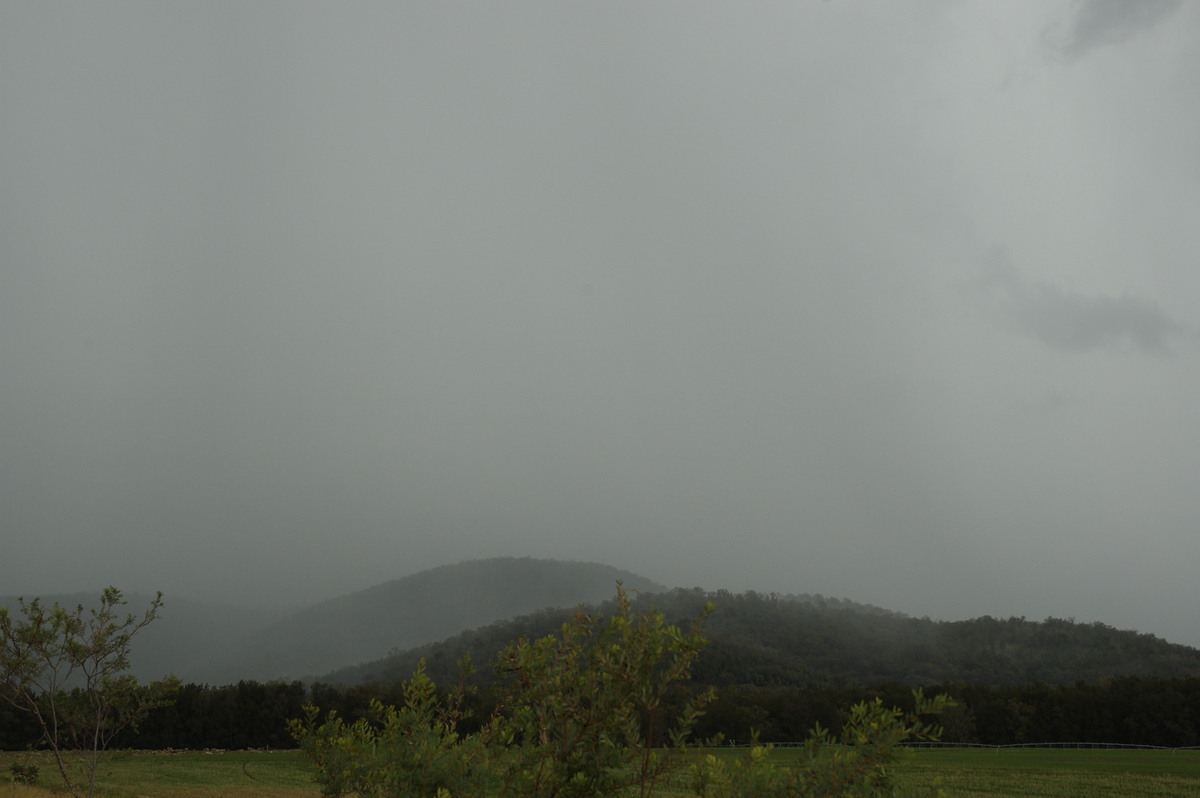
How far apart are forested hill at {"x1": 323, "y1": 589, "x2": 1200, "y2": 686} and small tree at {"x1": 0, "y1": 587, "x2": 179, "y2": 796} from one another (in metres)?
78.6

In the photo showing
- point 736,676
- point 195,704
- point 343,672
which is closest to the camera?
point 195,704

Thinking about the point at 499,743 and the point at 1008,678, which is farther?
the point at 1008,678

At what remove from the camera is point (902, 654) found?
5778 inches

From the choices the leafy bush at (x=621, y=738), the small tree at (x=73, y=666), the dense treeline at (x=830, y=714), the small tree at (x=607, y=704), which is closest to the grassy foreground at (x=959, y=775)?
the small tree at (x=73, y=666)

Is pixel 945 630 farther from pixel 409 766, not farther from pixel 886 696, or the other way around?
pixel 409 766

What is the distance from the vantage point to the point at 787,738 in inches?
2494

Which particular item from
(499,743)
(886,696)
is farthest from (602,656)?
(886,696)

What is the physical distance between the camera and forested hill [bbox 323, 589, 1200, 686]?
116438 mm

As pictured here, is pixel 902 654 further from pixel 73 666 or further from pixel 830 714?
pixel 73 666

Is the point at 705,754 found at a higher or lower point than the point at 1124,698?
higher

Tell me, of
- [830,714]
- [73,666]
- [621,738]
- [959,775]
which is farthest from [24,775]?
[830,714]

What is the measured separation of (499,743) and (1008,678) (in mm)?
140228

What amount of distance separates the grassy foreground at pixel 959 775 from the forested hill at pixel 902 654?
4990cm

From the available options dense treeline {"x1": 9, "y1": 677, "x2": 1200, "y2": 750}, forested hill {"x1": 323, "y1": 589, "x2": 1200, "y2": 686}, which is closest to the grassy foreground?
dense treeline {"x1": 9, "y1": 677, "x2": 1200, "y2": 750}
